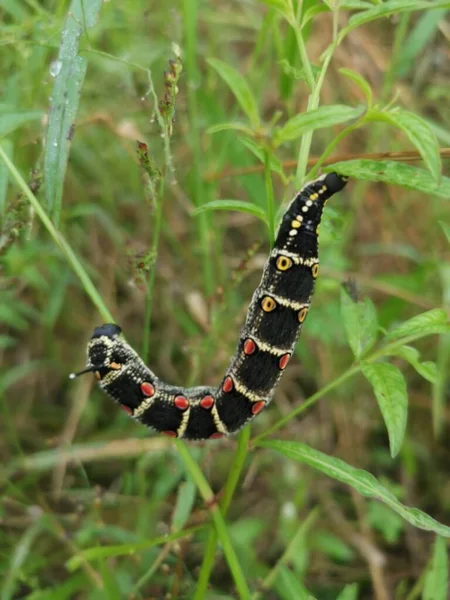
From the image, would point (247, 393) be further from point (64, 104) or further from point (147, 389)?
point (64, 104)

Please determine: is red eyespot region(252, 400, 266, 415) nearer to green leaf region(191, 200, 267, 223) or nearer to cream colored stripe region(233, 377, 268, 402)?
cream colored stripe region(233, 377, 268, 402)

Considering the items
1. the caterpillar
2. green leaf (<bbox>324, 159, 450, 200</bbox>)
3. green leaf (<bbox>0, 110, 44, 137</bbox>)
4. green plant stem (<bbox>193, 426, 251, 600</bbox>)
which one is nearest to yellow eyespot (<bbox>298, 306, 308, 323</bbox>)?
the caterpillar

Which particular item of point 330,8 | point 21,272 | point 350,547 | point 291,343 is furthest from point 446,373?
point 330,8

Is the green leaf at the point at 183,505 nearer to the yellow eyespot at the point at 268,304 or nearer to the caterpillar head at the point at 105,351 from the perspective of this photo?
the caterpillar head at the point at 105,351

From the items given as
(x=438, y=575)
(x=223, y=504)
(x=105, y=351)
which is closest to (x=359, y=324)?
(x=223, y=504)

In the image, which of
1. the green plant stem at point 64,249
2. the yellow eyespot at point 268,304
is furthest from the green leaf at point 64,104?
the yellow eyespot at point 268,304

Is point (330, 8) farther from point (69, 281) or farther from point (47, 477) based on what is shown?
point (47, 477)
